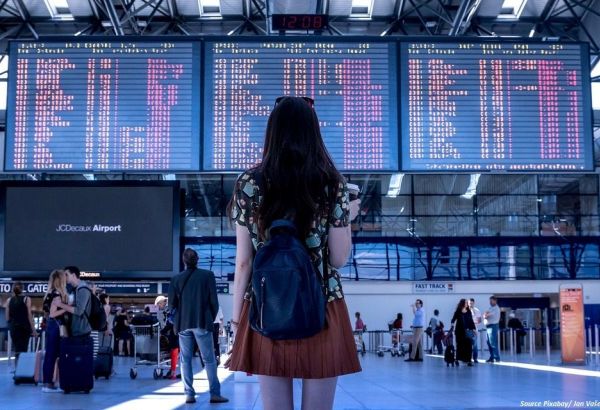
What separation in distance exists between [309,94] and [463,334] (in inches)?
294

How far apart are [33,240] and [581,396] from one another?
982 cm

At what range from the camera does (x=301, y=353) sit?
8.38ft

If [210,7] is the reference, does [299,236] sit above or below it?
below

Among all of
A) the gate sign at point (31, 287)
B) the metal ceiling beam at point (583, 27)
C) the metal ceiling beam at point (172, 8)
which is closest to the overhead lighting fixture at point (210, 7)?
the metal ceiling beam at point (172, 8)

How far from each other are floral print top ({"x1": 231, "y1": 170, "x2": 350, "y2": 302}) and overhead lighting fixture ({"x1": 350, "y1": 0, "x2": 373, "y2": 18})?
22963 millimetres

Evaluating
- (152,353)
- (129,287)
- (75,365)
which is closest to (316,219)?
(75,365)

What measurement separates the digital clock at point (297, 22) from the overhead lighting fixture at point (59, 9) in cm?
1330

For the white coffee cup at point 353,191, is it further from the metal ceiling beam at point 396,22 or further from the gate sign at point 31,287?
the metal ceiling beam at point 396,22

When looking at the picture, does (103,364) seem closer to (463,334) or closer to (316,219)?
(463,334)

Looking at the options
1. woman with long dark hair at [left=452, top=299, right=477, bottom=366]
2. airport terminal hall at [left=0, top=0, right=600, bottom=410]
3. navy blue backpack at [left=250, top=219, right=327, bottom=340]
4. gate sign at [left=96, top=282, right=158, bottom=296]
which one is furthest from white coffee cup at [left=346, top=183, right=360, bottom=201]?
gate sign at [left=96, top=282, right=158, bottom=296]

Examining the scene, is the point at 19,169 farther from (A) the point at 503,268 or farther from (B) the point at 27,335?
(A) the point at 503,268

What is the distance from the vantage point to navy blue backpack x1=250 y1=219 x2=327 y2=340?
245 cm

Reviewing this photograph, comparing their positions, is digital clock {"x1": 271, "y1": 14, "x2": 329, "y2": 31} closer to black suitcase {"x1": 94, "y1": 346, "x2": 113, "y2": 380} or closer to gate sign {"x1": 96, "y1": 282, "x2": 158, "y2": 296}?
black suitcase {"x1": 94, "y1": 346, "x2": 113, "y2": 380}

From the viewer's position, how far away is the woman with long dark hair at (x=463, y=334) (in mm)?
17516
